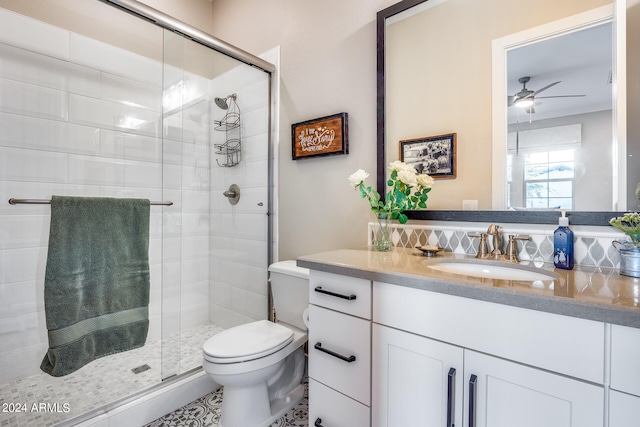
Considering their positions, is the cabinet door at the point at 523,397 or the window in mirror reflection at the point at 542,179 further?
the window in mirror reflection at the point at 542,179

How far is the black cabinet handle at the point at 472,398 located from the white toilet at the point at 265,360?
2.83 ft

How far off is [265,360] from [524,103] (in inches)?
59.6

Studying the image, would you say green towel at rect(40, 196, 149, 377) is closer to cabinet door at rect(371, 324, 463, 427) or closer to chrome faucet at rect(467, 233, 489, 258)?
cabinet door at rect(371, 324, 463, 427)

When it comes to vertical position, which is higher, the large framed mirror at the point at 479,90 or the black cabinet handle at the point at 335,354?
the large framed mirror at the point at 479,90

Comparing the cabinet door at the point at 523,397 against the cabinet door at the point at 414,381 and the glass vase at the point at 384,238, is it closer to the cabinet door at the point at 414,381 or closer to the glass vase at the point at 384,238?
the cabinet door at the point at 414,381

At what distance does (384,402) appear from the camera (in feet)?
3.27

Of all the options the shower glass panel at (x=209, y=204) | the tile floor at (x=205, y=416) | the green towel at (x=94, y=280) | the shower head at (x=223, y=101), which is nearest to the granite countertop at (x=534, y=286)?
the tile floor at (x=205, y=416)

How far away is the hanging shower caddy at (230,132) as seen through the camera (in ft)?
7.27

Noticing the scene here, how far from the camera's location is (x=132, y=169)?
2023mm

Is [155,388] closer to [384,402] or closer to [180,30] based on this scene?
[384,402]

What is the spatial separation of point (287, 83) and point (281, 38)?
0.33m

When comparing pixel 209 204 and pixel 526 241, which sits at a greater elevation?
pixel 209 204

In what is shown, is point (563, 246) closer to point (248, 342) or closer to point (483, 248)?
point (483, 248)

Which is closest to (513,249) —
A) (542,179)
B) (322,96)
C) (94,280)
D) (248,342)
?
(542,179)
